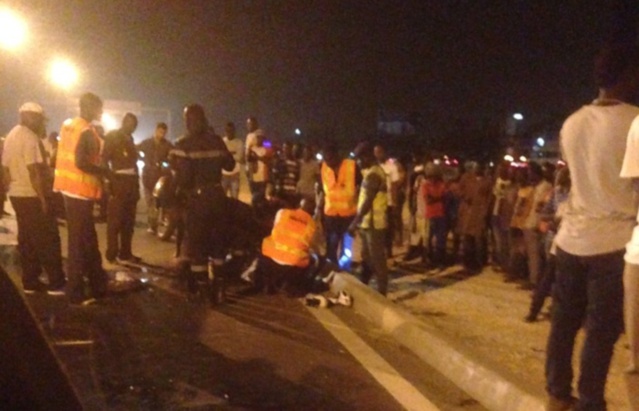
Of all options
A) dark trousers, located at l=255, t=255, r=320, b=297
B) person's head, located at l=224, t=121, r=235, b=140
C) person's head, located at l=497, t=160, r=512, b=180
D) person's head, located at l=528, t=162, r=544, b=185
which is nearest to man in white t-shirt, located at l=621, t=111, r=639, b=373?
dark trousers, located at l=255, t=255, r=320, b=297

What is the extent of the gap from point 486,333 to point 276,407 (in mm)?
3063

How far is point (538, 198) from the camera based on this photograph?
368 inches

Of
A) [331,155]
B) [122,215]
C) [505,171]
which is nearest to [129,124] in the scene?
[122,215]

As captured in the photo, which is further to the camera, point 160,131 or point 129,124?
point 160,131

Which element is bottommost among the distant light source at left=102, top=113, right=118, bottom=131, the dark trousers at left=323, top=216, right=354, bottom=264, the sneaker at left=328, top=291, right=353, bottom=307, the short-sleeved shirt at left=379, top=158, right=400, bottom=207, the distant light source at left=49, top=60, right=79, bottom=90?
the sneaker at left=328, top=291, right=353, bottom=307

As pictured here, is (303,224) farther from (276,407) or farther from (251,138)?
(251,138)

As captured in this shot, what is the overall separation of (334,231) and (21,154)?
12.4ft

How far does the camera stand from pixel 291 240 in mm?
8609

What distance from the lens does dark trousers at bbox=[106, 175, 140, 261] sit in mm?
9594

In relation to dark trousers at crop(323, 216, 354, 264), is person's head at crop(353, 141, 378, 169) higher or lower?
higher

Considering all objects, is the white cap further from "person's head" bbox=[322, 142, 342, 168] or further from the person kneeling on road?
"person's head" bbox=[322, 142, 342, 168]

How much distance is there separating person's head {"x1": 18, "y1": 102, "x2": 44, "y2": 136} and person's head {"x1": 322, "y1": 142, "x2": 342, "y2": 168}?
3.30 metres

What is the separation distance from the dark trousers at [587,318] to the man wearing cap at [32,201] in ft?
17.1

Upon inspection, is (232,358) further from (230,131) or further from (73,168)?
(230,131)
